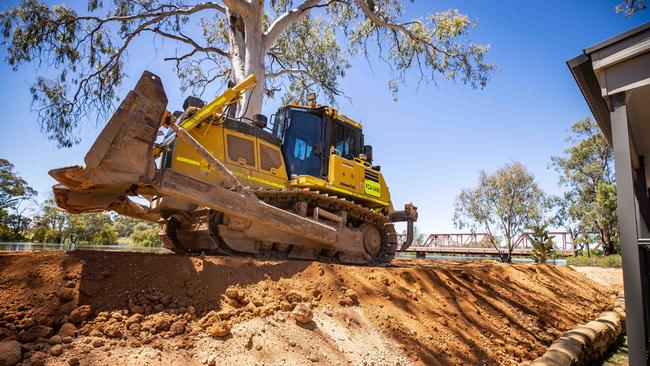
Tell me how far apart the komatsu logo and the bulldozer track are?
554 millimetres

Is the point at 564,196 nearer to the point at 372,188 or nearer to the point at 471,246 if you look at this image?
the point at 471,246

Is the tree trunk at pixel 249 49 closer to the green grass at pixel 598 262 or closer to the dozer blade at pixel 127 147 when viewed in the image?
the dozer blade at pixel 127 147

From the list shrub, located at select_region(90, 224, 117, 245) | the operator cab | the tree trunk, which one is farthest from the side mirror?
shrub, located at select_region(90, 224, 117, 245)

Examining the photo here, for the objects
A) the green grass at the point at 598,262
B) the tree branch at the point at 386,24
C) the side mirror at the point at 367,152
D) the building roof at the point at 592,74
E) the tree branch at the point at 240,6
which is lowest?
the green grass at the point at 598,262

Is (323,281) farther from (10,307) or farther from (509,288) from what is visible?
(509,288)

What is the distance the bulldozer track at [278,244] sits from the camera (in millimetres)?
5930

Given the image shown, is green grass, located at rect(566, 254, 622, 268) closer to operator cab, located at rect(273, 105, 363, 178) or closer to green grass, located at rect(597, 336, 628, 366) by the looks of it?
green grass, located at rect(597, 336, 628, 366)

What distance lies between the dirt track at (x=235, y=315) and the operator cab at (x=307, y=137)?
3.07m

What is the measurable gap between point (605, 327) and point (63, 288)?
24.4ft

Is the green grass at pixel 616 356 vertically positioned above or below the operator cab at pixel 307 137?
below

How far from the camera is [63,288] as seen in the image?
115 inches

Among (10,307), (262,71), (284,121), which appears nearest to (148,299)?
(10,307)

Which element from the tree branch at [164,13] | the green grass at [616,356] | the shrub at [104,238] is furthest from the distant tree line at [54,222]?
the green grass at [616,356]

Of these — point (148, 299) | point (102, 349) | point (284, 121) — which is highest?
point (284, 121)
